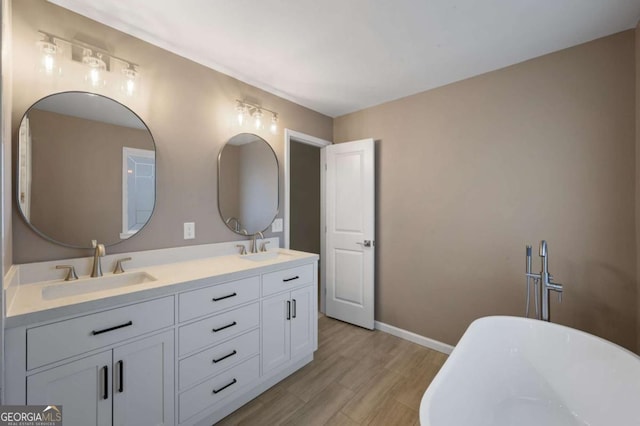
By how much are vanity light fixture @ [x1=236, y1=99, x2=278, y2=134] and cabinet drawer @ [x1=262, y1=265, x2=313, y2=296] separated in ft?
4.37

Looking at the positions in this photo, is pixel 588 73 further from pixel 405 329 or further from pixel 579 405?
pixel 405 329

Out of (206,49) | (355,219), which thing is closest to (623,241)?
(355,219)

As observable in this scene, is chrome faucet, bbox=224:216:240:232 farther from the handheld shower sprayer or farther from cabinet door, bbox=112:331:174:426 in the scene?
the handheld shower sprayer

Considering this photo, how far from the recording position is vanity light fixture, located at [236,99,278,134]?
2289mm

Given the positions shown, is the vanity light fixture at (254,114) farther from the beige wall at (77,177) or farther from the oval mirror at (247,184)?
the beige wall at (77,177)

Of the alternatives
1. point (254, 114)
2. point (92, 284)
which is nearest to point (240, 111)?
point (254, 114)

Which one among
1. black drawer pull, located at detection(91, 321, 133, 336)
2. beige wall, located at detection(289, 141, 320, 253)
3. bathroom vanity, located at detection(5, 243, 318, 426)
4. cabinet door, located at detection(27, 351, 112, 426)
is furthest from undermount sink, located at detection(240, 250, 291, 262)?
beige wall, located at detection(289, 141, 320, 253)

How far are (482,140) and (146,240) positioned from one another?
269cm

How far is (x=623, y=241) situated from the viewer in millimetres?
1693

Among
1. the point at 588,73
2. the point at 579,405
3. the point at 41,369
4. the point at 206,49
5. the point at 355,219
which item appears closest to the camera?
the point at 41,369

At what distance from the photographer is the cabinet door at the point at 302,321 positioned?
6.81 ft

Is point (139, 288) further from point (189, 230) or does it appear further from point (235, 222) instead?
point (235, 222)

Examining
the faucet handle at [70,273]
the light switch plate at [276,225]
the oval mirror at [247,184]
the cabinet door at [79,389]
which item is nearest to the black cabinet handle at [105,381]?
the cabinet door at [79,389]

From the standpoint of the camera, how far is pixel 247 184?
2.36m
